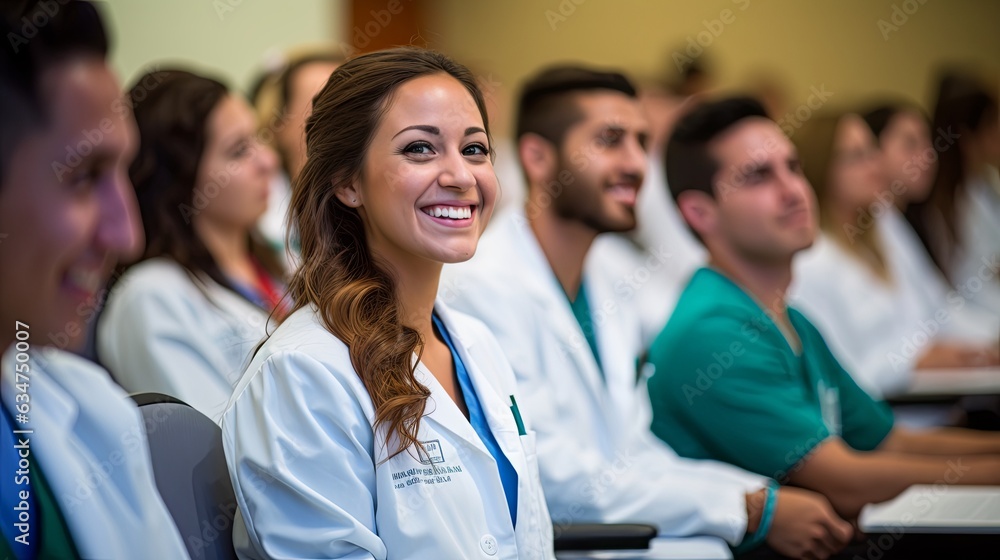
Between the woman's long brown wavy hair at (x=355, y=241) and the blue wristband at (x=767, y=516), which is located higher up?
the woman's long brown wavy hair at (x=355, y=241)

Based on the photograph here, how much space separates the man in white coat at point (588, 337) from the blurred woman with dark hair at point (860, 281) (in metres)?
1.57

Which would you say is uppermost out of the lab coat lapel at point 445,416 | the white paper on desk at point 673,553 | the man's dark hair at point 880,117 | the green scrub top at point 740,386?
the man's dark hair at point 880,117

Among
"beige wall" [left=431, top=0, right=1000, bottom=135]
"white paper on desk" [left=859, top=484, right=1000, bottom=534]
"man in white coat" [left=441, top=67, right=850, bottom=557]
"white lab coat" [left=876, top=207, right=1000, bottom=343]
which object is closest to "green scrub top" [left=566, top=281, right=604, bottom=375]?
"man in white coat" [left=441, top=67, right=850, bottom=557]

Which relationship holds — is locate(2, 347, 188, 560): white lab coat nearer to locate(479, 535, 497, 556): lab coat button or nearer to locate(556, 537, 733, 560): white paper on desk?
locate(479, 535, 497, 556): lab coat button

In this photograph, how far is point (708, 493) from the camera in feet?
6.78

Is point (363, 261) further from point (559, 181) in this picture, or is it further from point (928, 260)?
point (928, 260)

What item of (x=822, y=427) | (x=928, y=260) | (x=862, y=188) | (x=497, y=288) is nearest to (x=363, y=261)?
(x=497, y=288)

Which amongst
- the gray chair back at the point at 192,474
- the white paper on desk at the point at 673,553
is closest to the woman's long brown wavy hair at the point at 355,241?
the gray chair back at the point at 192,474

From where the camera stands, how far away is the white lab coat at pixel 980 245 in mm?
4410

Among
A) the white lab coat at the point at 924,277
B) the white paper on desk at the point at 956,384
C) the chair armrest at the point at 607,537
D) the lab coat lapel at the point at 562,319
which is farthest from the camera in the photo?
the white lab coat at the point at 924,277

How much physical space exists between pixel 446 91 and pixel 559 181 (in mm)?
957

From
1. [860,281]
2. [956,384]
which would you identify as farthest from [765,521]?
[860,281]

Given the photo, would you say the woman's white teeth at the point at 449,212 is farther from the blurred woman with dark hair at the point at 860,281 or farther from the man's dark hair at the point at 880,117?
the man's dark hair at the point at 880,117

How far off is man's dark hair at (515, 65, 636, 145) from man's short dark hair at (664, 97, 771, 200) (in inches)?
7.4
